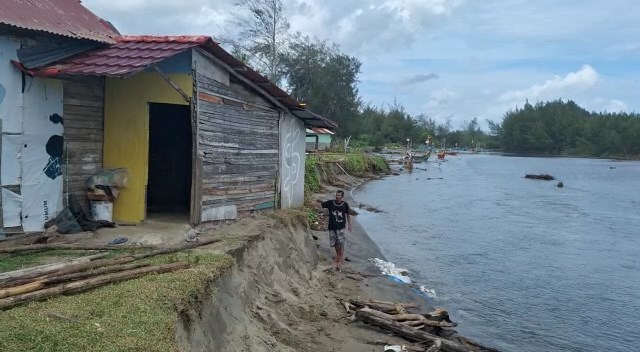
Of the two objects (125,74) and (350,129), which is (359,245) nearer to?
(125,74)

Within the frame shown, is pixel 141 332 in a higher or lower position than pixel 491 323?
higher

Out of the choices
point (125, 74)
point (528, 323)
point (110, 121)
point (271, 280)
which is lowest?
point (528, 323)

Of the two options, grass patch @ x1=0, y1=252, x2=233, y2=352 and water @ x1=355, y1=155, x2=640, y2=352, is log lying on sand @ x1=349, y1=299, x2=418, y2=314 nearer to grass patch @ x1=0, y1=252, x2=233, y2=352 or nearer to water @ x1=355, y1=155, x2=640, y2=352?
water @ x1=355, y1=155, x2=640, y2=352

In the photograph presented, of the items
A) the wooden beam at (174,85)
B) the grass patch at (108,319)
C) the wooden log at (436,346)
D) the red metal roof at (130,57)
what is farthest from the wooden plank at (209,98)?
the wooden log at (436,346)

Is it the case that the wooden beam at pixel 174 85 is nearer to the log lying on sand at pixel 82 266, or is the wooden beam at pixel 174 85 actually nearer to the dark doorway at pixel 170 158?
the log lying on sand at pixel 82 266

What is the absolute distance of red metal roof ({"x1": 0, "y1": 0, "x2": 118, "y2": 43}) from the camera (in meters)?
10.1

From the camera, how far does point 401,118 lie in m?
105

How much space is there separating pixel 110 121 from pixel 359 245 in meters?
9.67

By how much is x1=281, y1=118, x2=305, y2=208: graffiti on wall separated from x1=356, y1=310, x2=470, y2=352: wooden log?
595 centimetres

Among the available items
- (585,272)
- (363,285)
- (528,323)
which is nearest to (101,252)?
(363,285)

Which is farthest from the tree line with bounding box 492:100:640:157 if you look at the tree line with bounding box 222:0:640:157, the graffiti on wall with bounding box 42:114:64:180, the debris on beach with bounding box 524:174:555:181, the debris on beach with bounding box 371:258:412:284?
the graffiti on wall with bounding box 42:114:64:180

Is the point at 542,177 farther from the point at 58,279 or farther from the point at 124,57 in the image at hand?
the point at 58,279

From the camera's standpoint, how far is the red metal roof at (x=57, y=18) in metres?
10.1

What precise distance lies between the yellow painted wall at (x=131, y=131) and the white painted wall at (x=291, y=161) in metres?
4.61
